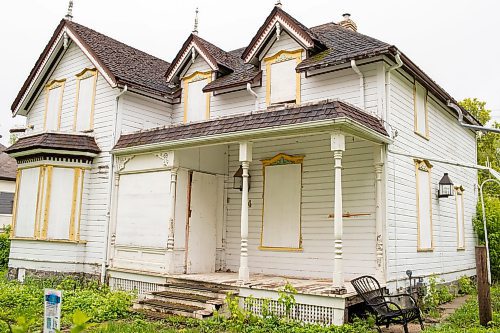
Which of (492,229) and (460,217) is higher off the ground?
(460,217)

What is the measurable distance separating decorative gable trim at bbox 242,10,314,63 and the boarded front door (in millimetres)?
3448

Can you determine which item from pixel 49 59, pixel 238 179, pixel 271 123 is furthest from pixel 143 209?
pixel 49 59

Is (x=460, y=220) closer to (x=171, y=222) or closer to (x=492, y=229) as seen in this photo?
(x=492, y=229)

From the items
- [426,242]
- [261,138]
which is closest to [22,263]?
[261,138]

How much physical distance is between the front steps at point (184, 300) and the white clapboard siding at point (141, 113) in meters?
4.91

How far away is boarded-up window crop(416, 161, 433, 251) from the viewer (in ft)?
37.8

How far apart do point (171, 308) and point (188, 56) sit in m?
7.68

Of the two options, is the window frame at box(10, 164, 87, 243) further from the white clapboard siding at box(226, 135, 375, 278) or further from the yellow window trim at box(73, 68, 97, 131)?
the white clapboard siding at box(226, 135, 375, 278)

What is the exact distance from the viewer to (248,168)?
35.7ft

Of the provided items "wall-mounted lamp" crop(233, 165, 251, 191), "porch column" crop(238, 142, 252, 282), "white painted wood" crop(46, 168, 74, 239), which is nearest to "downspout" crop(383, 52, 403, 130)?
"porch column" crop(238, 142, 252, 282)

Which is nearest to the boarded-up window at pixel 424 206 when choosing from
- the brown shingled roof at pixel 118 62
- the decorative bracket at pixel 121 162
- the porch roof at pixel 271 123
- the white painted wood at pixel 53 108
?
the porch roof at pixel 271 123

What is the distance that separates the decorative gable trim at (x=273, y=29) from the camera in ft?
38.7

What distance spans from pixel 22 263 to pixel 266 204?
7.20m

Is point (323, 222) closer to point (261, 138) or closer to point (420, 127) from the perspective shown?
point (261, 138)
